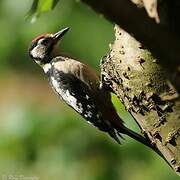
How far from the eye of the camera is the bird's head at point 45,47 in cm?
436

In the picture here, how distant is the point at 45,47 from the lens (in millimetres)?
4363

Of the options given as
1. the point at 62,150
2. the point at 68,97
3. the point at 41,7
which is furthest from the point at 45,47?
the point at 41,7

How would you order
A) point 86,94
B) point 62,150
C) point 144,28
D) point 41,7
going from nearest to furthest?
point 144,28 → point 41,7 → point 86,94 → point 62,150

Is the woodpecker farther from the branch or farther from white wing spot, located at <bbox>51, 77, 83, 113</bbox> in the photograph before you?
the branch

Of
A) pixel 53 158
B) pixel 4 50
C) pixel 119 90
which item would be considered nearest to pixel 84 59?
pixel 4 50

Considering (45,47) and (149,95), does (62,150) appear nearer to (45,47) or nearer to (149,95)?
(45,47)

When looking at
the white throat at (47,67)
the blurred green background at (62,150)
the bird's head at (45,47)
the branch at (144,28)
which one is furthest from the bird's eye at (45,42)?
the branch at (144,28)

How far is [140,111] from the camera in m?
1.98

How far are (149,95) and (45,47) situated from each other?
8.41ft

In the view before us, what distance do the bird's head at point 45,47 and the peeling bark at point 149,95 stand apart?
2.29 metres

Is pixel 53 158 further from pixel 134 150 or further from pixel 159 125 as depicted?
pixel 159 125

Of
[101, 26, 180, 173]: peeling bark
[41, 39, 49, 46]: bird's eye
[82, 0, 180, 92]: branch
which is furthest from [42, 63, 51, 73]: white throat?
[82, 0, 180, 92]: branch

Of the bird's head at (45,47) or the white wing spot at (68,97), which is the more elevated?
the bird's head at (45,47)

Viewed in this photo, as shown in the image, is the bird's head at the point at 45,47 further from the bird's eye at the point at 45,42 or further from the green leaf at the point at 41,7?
the green leaf at the point at 41,7
